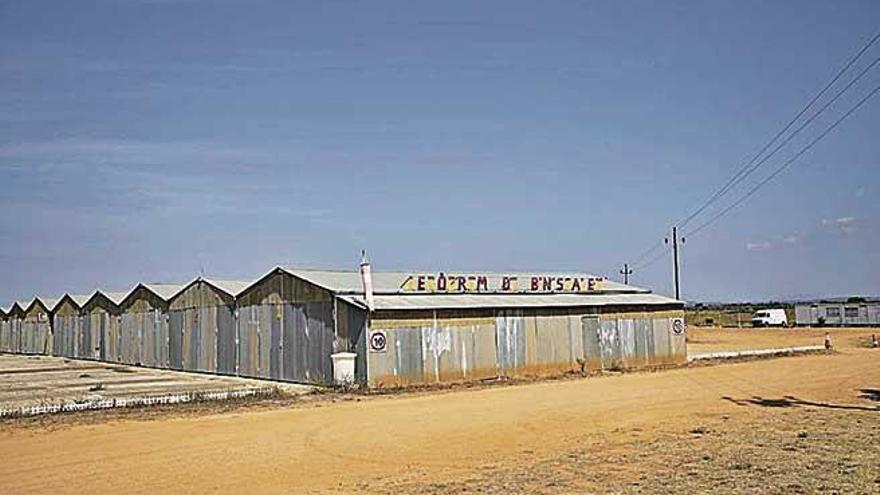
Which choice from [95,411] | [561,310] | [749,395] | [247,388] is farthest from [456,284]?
[95,411]

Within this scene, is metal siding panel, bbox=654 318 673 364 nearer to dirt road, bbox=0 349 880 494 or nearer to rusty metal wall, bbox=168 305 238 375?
dirt road, bbox=0 349 880 494

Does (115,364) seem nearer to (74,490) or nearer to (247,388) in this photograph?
(247,388)

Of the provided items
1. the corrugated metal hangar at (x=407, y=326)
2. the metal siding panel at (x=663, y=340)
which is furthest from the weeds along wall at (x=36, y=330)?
the metal siding panel at (x=663, y=340)

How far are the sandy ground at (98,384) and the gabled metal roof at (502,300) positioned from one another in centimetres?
344

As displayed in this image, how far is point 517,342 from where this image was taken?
100ft

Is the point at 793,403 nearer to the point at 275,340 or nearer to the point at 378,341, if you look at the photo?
the point at 378,341

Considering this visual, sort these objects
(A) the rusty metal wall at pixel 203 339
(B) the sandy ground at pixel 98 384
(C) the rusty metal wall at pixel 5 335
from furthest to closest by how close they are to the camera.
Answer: (C) the rusty metal wall at pixel 5 335, (A) the rusty metal wall at pixel 203 339, (B) the sandy ground at pixel 98 384

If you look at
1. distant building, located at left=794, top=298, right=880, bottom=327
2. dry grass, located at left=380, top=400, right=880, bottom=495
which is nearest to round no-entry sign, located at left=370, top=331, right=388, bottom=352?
dry grass, located at left=380, top=400, right=880, bottom=495

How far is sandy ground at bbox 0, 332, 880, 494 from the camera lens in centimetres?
1236

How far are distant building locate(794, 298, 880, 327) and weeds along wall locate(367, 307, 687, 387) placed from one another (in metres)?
49.4

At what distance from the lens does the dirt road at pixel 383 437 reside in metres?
12.9

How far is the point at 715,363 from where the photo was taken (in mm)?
36406

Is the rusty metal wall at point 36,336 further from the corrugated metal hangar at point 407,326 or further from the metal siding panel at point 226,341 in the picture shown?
the metal siding panel at point 226,341

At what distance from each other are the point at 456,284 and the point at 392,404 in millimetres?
9063
